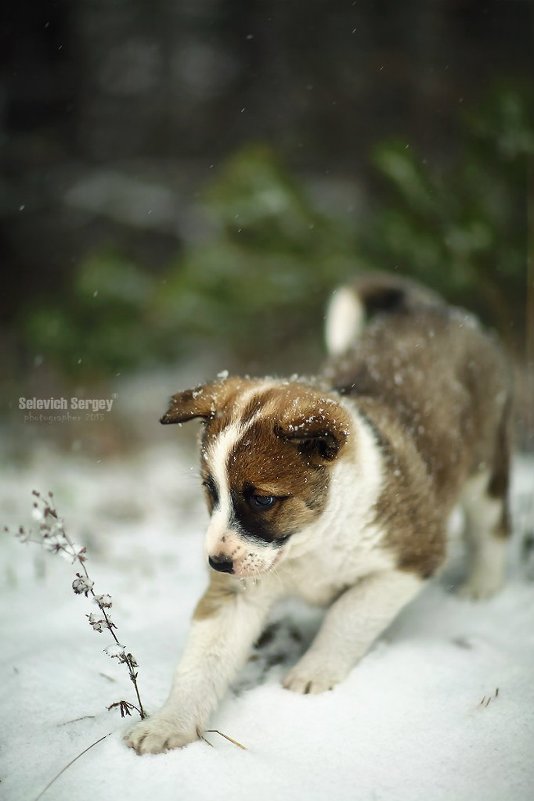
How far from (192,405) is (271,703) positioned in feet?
3.97

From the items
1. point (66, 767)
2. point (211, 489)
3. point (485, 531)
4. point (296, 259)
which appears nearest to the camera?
point (66, 767)

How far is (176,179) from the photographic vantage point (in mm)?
9102

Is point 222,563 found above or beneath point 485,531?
above

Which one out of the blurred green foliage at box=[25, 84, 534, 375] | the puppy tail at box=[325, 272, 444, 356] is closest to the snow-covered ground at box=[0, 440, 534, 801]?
the puppy tail at box=[325, 272, 444, 356]

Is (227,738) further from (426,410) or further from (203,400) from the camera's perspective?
(426,410)

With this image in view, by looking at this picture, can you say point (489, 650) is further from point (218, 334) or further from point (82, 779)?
point (218, 334)

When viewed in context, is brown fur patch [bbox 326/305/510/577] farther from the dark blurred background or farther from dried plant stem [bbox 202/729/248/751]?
the dark blurred background

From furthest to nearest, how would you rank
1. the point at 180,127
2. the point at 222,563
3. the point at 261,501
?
the point at 180,127
the point at 261,501
the point at 222,563

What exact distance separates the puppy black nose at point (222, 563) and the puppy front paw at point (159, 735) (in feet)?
1.75

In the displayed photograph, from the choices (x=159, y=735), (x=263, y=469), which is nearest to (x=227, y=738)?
(x=159, y=735)

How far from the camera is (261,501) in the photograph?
274cm

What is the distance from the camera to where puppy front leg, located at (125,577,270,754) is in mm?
2439

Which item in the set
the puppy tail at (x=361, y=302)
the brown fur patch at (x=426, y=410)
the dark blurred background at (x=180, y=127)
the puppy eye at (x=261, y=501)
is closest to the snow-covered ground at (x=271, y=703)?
the brown fur patch at (x=426, y=410)

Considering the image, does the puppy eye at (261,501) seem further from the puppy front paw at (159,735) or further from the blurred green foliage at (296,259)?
the blurred green foliage at (296,259)
